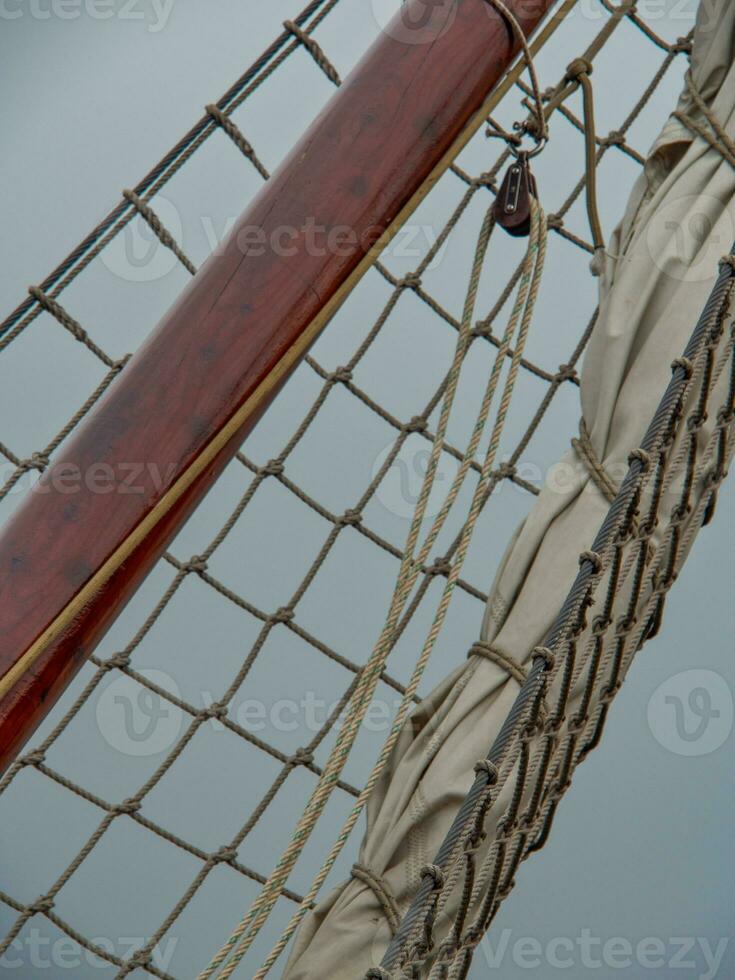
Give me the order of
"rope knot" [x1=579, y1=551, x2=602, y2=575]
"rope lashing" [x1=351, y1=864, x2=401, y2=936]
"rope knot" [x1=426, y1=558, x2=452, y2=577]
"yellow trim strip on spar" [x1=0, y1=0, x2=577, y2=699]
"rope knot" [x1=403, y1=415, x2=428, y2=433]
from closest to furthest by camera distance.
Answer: "yellow trim strip on spar" [x1=0, y1=0, x2=577, y2=699] < "rope knot" [x1=579, y1=551, x2=602, y2=575] < "rope lashing" [x1=351, y1=864, x2=401, y2=936] < "rope knot" [x1=426, y1=558, x2=452, y2=577] < "rope knot" [x1=403, y1=415, x2=428, y2=433]

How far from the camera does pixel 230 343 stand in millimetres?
562

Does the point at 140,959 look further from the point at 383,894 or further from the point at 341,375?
the point at 341,375

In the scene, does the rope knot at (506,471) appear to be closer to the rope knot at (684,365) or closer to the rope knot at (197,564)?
the rope knot at (197,564)

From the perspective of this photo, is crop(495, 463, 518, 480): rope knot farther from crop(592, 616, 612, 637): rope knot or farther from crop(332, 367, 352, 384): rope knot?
crop(592, 616, 612, 637): rope knot

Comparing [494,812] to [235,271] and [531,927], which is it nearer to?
[235,271]

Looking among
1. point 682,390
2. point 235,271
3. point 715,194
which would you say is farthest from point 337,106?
point 715,194

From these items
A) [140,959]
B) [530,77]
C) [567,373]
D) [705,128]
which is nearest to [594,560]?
[530,77]

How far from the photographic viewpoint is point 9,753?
1.64 feet

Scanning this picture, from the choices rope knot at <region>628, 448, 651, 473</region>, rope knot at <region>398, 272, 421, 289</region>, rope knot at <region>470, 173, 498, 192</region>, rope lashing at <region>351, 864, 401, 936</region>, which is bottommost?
rope lashing at <region>351, 864, 401, 936</region>

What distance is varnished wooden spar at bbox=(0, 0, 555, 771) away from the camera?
1.65 ft

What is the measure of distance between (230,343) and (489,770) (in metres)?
0.23

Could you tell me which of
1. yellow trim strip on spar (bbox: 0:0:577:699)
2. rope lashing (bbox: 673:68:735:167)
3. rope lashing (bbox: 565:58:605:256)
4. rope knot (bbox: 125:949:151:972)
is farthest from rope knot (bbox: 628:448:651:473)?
rope knot (bbox: 125:949:151:972)

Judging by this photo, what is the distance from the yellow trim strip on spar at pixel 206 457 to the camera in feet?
1.63

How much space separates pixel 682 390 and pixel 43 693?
37 cm
